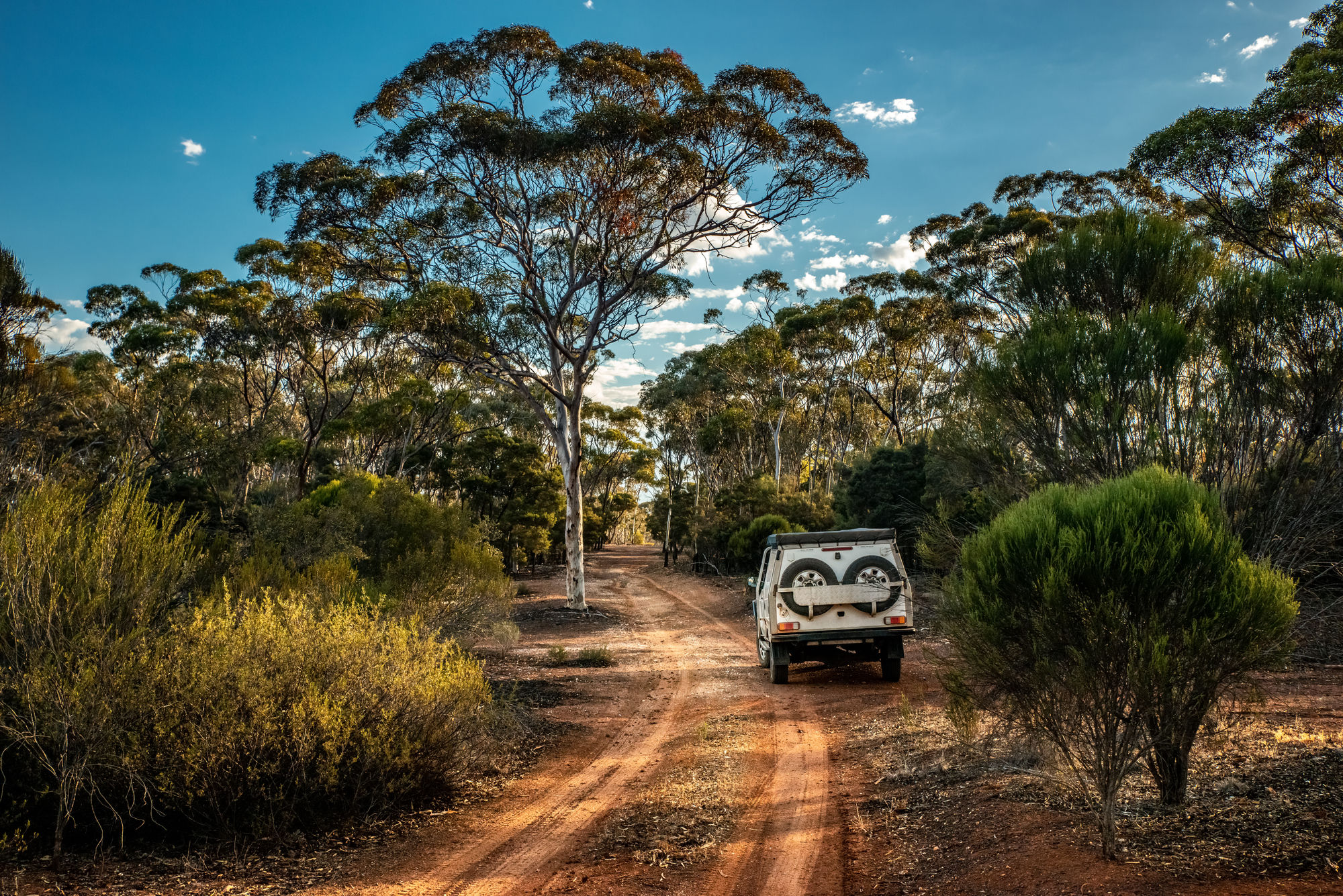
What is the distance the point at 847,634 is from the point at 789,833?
5.53 m

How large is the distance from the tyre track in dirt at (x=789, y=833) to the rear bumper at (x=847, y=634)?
2.15 m

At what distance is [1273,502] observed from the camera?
28.0 ft

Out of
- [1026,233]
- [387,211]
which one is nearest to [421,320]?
[387,211]

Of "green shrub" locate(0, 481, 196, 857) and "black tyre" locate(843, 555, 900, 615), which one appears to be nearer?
"green shrub" locate(0, 481, 196, 857)

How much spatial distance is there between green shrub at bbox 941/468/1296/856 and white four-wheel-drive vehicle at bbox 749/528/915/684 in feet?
20.2

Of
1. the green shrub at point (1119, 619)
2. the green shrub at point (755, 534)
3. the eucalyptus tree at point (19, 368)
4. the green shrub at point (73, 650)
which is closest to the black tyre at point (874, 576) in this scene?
the green shrub at point (1119, 619)

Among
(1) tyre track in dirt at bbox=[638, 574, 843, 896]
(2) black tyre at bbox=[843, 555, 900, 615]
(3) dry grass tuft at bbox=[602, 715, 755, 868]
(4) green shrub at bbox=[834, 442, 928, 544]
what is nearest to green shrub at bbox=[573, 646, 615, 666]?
(2) black tyre at bbox=[843, 555, 900, 615]

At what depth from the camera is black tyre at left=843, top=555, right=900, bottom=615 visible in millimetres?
10875

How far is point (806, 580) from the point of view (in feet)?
35.9

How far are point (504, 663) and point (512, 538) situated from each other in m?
19.7

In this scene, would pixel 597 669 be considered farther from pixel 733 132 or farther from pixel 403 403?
pixel 403 403

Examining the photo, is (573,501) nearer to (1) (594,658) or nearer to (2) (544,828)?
(1) (594,658)

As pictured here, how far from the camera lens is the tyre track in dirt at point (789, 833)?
4715 millimetres

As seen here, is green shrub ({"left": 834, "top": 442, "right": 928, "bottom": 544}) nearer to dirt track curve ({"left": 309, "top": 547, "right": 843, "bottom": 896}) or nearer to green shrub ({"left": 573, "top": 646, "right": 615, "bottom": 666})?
green shrub ({"left": 573, "top": 646, "right": 615, "bottom": 666})
